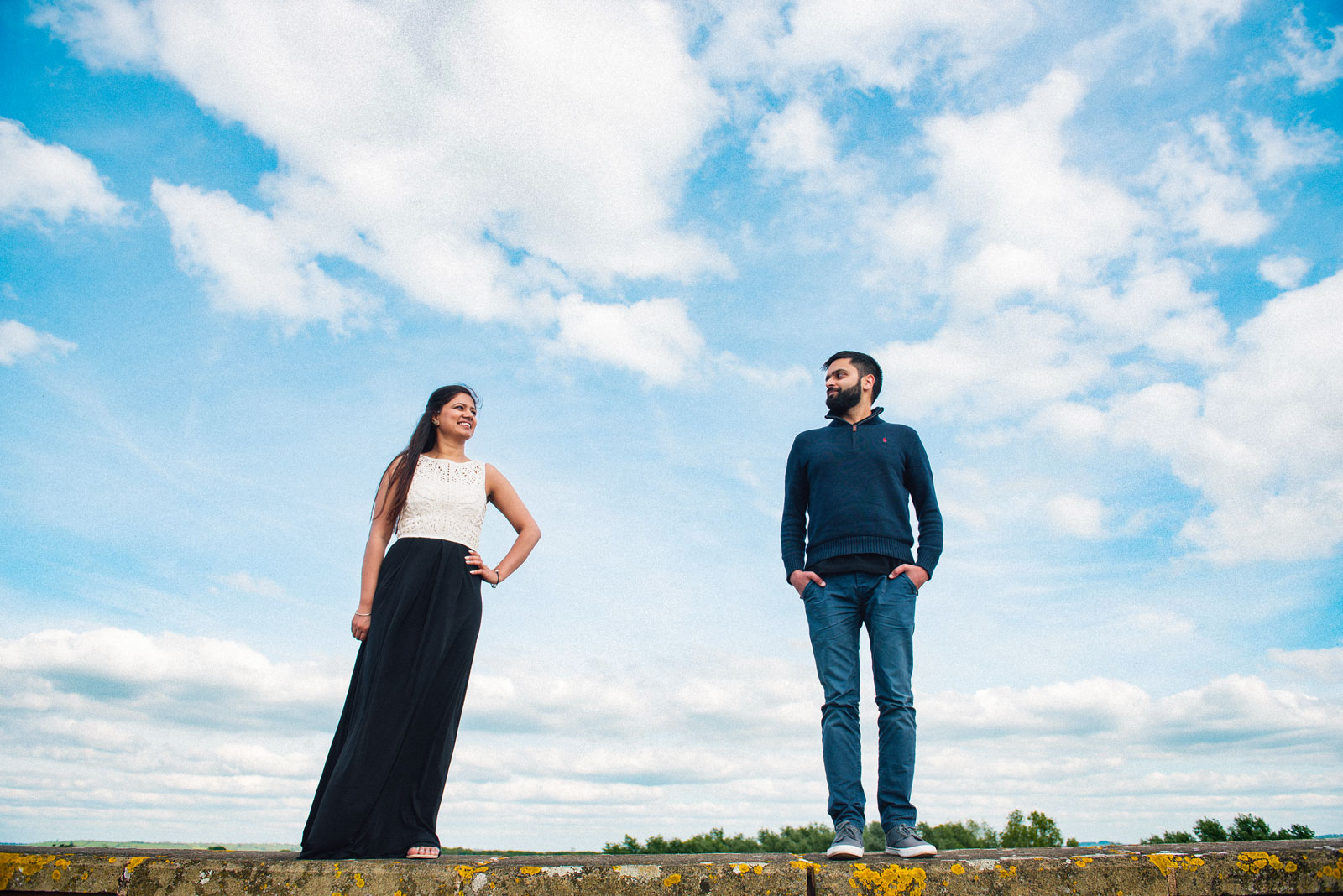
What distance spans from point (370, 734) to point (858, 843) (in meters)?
2.57

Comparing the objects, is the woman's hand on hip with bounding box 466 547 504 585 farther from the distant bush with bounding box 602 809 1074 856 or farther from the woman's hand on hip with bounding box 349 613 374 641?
the distant bush with bounding box 602 809 1074 856

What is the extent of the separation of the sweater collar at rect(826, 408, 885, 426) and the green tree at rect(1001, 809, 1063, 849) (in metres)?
25.3

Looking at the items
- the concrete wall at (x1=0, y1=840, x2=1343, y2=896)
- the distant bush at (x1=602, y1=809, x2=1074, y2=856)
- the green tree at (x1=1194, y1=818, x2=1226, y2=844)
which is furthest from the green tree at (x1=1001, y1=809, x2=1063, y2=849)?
the concrete wall at (x1=0, y1=840, x2=1343, y2=896)

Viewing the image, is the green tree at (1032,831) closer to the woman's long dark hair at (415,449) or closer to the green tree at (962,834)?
the green tree at (962,834)

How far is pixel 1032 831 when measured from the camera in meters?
27.5

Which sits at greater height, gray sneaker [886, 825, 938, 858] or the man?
the man

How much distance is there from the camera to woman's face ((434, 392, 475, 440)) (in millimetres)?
5133

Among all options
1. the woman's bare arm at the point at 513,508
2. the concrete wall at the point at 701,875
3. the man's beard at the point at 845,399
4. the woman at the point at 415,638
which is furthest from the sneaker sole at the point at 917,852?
the woman's bare arm at the point at 513,508

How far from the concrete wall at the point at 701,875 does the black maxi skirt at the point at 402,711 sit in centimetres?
79

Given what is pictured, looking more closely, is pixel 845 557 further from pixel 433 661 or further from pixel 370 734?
pixel 370 734

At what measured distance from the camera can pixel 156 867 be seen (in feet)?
10.3

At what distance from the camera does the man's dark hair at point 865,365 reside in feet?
16.9

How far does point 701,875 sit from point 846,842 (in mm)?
956

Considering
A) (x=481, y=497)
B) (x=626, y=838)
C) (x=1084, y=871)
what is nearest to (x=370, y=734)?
(x=481, y=497)
